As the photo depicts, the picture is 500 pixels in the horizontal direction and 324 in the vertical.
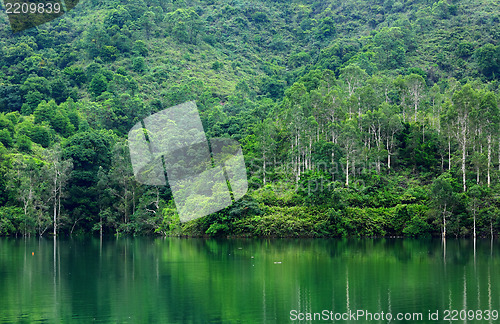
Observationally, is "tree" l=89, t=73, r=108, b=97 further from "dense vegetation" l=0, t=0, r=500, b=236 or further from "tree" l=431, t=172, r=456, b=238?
"tree" l=431, t=172, r=456, b=238

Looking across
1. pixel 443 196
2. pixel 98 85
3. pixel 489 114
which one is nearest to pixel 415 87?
pixel 489 114

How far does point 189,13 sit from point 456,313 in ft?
283

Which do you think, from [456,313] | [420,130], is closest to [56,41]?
[420,130]

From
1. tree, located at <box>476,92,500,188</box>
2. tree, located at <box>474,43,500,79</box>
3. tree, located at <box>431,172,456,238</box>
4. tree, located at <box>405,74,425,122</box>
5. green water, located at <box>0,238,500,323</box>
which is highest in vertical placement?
tree, located at <box>474,43,500,79</box>

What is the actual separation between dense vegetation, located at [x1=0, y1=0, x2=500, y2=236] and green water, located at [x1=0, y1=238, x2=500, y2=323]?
8711mm

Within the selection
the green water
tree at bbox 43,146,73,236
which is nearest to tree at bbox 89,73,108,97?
tree at bbox 43,146,73,236

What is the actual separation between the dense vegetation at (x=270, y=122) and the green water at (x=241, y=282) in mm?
8711

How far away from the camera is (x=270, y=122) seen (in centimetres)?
5878

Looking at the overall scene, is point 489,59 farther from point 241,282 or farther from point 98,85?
point 241,282

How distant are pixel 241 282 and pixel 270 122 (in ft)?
116

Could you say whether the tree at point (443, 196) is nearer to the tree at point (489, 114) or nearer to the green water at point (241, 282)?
the green water at point (241, 282)

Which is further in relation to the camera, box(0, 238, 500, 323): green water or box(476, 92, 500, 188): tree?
box(476, 92, 500, 188): tree

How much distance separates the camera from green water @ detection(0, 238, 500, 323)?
1884 centimetres

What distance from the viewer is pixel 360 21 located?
113750 mm
